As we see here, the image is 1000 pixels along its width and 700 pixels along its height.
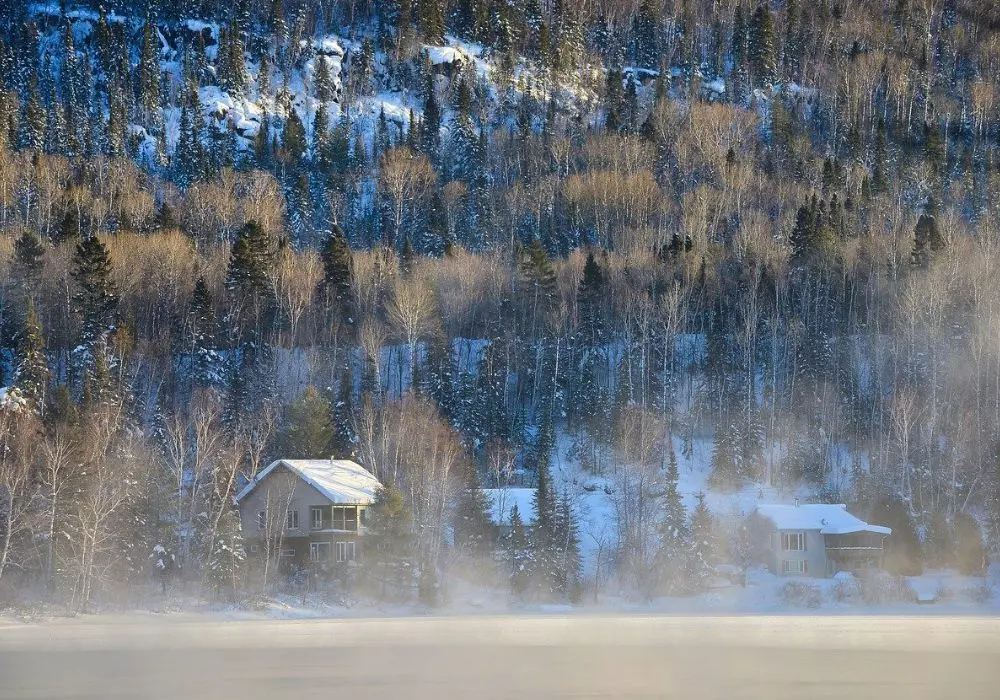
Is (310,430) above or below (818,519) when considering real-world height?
above

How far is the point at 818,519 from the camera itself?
4788cm

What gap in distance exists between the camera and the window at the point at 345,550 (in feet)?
144

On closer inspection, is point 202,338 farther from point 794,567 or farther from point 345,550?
point 794,567

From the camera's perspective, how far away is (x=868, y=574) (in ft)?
142

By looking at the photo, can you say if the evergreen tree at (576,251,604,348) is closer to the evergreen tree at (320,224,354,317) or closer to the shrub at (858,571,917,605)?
the evergreen tree at (320,224,354,317)

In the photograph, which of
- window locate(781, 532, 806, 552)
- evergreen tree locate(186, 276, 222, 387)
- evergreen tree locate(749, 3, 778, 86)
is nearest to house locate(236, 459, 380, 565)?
evergreen tree locate(186, 276, 222, 387)

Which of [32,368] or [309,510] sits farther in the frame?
[32,368]

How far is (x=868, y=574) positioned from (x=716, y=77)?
93.7 m

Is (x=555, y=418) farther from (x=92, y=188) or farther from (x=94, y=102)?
(x=94, y=102)

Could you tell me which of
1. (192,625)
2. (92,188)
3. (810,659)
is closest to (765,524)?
(810,659)

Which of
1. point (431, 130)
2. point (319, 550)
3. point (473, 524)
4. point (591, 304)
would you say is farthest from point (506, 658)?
point (431, 130)

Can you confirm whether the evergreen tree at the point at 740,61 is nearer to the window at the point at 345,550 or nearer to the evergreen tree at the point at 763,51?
the evergreen tree at the point at 763,51

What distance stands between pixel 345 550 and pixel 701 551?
15592mm

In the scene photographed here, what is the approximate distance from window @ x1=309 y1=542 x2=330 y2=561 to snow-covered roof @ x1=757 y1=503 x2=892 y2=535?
67.8 feet
